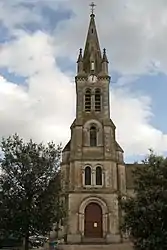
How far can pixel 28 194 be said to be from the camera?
76.6 ft

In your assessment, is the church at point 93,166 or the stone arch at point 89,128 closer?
the church at point 93,166

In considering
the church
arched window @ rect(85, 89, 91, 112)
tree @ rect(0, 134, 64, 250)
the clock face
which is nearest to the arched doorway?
the church

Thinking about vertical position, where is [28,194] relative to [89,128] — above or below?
below

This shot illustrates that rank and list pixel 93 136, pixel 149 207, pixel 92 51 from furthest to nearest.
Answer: pixel 92 51 → pixel 93 136 → pixel 149 207

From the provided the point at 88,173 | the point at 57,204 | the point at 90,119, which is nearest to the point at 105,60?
the point at 90,119

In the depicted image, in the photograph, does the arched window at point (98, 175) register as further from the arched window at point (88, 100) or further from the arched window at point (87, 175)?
the arched window at point (88, 100)

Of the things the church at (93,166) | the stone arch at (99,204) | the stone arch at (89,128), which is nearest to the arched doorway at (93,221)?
the church at (93,166)

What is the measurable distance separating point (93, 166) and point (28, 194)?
26228 mm

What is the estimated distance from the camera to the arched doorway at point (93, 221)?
4700cm

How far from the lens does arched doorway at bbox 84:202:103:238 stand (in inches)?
1850

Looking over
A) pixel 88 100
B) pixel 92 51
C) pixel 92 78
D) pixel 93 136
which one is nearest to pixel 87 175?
pixel 93 136

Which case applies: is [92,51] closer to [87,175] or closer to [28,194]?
[87,175]

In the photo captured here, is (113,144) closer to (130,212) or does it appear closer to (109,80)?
(109,80)

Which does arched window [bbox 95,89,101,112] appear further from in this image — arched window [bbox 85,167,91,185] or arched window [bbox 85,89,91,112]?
arched window [bbox 85,167,91,185]
